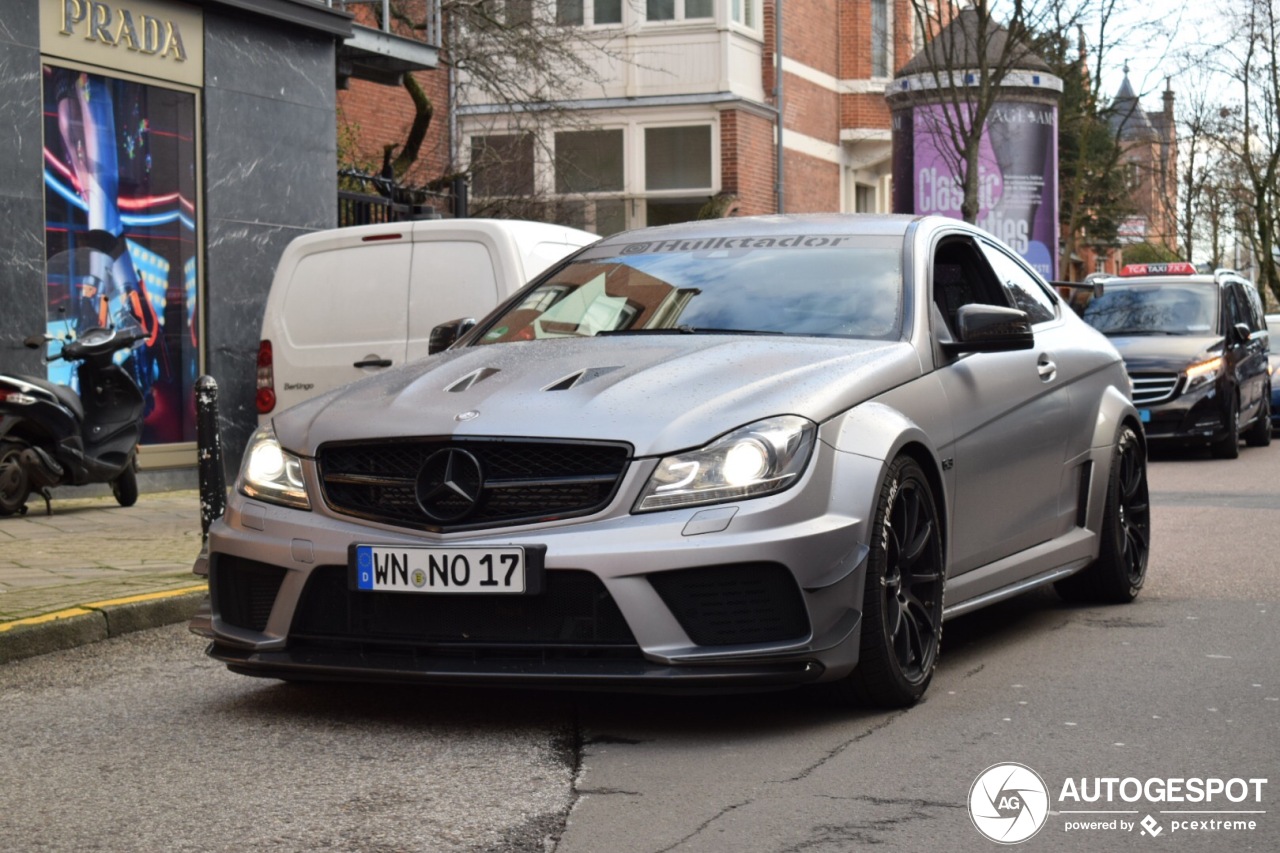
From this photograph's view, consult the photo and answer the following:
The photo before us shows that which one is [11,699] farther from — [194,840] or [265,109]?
[265,109]

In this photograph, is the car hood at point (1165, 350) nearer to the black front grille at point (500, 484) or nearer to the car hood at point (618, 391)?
the car hood at point (618, 391)

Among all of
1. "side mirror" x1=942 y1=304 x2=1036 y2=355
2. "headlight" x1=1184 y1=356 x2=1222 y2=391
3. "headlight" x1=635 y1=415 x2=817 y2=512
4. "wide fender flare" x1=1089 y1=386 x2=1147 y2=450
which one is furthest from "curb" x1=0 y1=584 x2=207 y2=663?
"headlight" x1=1184 y1=356 x2=1222 y2=391

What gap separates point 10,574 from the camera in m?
8.66

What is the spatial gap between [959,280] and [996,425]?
777mm

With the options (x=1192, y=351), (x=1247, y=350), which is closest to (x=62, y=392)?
(x=1192, y=351)

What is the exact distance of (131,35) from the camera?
13.9 m

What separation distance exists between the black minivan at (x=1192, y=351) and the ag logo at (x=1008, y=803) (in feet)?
46.1

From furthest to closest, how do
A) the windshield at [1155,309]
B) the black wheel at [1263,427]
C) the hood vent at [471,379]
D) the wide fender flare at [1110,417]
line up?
the black wheel at [1263,427]
the windshield at [1155,309]
the wide fender flare at [1110,417]
the hood vent at [471,379]

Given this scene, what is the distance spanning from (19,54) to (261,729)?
337 inches

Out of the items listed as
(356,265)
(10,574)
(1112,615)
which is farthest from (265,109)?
(1112,615)

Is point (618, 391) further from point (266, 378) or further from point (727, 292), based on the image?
point (266, 378)

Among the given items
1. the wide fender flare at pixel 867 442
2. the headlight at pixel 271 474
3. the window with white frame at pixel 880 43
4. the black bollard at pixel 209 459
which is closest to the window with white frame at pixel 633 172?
the window with white frame at pixel 880 43

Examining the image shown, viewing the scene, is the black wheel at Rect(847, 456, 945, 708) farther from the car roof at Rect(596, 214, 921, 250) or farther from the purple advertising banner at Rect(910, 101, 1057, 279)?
the purple advertising banner at Rect(910, 101, 1057, 279)

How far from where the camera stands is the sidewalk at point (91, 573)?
23.4ft
